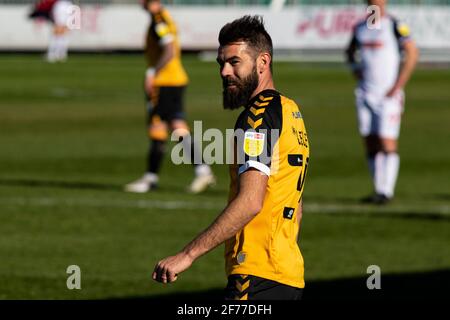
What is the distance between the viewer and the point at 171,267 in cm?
549

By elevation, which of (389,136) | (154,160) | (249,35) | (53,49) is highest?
(53,49)

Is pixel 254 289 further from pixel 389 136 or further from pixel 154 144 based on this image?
pixel 154 144

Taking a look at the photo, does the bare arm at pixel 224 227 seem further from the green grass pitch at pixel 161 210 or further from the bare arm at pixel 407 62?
the bare arm at pixel 407 62

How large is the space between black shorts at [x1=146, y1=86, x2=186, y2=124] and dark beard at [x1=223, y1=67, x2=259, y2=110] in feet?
37.1

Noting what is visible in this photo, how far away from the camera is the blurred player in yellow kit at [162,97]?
16828mm

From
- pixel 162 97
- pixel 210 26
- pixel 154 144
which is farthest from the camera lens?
pixel 210 26

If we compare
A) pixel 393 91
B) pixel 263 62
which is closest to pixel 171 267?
pixel 263 62

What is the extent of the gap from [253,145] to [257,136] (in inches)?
1.8

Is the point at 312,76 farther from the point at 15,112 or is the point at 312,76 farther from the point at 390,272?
the point at 390,272

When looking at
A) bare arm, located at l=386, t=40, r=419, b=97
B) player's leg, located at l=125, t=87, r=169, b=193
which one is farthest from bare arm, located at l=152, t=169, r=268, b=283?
player's leg, located at l=125, t=87, r=169, b=193

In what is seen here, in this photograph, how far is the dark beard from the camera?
580cm

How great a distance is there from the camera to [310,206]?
15703mm
